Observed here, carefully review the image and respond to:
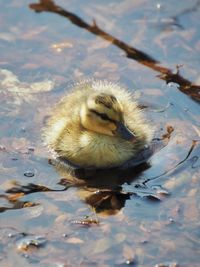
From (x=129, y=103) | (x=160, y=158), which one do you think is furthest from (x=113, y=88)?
(x=160, y=158)

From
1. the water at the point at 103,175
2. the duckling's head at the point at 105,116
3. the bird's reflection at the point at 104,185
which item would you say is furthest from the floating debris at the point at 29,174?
the duckling's head at the point at 105,116

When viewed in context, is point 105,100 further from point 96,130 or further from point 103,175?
point 103,175

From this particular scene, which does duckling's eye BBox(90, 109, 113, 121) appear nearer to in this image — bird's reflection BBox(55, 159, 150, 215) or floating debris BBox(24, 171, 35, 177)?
bird's reflection BBox(55, 159, 150, 215)

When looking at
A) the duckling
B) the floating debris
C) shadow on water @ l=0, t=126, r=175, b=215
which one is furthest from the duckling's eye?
the floating debris

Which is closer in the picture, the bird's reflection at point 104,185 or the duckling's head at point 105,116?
the bird's reflection at point 104,185

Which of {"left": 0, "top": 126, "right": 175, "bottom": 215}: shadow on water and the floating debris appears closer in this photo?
{"left": 0, "top": 126, "right": 175, "bottom": 215}: shadow on water

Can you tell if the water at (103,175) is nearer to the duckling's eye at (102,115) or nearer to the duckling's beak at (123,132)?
the duckling's beak at (123,132)
